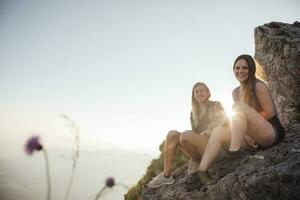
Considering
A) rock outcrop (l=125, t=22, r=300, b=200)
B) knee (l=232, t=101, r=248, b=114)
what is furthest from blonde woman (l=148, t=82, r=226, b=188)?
knee (l=232, t=101, r=248, b=114)

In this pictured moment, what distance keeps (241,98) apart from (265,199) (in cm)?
196

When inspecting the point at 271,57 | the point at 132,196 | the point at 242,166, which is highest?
the point at 271,57

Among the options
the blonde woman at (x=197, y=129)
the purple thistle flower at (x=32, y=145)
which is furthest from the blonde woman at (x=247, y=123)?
the purple thistle flower at (x=32, y=145)

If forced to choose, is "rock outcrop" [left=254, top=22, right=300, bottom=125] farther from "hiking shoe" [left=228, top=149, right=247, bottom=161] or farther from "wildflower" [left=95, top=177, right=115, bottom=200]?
"wildflower" [left=95, top=177, right=115, bottom=200]

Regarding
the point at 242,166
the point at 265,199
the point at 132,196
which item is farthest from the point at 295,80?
the point at 132,196

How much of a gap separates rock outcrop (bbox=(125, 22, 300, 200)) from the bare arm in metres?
0.71

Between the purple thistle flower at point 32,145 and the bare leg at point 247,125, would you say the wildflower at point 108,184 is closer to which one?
the purple thistle flower at point 32,145

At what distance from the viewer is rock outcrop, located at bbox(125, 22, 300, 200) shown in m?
4.68

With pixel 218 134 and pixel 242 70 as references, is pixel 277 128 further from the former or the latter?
pixel 242 70

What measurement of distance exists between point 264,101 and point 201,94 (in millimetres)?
1560

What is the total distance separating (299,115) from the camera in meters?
8.35

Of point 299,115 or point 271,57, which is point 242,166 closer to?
point 299,115

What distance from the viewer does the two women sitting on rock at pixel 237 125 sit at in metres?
5.16

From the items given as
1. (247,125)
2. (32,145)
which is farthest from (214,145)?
(32,145)
